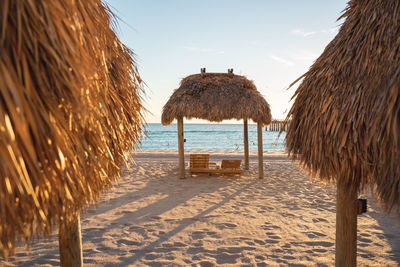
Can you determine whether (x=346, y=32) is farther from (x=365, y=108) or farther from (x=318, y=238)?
(x=318, y=238)

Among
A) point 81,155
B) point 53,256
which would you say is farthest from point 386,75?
point 53,256

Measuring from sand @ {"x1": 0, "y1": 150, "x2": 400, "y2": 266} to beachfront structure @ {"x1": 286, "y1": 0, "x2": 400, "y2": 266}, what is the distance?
3.42 ft

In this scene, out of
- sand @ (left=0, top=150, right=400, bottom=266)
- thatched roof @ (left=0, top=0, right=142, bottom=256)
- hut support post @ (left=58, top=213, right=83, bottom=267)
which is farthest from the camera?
sand @ (left=0, top=150, right=400, bottom=266)

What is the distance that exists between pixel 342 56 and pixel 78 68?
6.80ft

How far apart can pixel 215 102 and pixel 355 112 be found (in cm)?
573

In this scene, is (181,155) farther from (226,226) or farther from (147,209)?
(226,226)

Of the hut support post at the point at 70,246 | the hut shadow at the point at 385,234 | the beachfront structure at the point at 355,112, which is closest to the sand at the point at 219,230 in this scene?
the hut shadow at the point at 385,234

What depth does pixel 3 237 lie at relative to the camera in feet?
3.57

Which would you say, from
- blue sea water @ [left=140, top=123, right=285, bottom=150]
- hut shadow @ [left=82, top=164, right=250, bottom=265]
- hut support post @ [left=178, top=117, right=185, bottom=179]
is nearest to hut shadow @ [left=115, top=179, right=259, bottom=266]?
hut shadow @ [left=82, top=164, right=250, bottom=265]

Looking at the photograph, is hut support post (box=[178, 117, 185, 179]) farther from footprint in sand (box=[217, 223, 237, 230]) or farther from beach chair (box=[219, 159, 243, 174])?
footprint in sand (box=[217, 223, 237, 230])

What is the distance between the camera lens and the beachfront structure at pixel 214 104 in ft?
23.8

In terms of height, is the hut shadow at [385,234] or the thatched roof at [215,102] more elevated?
the thatched roof at [215,102]

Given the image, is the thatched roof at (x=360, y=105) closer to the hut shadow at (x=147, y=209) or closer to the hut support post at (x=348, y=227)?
the hut support post at (x=348, y=227)

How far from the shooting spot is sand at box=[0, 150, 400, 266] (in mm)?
2881
